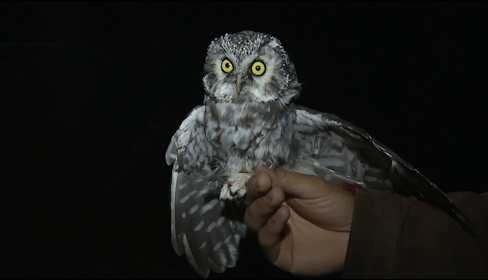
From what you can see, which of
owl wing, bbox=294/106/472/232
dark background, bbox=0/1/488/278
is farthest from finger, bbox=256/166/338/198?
dark background, bbox=0/1/488/278

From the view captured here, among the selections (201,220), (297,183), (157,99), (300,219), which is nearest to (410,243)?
(297,183)

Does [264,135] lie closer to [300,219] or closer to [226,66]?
[226,66]

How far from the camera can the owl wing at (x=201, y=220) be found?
6.00ft

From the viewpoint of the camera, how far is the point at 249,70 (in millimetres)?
1417

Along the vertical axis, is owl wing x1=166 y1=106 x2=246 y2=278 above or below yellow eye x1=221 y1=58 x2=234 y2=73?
below

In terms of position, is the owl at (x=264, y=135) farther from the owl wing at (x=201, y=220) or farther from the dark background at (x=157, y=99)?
the dark background at (x=157, y=99)

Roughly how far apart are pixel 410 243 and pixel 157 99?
5.38ft

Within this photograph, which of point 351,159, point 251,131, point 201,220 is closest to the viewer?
point 251,131

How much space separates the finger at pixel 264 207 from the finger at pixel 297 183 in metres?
0.06

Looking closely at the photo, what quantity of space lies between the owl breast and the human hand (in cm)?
9

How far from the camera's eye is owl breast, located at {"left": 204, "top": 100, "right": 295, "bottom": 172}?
1.45 meters

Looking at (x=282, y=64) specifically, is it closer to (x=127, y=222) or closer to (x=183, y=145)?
(x=183, y=145)

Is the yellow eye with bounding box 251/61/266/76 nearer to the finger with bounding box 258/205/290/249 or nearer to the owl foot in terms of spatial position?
the owl foot

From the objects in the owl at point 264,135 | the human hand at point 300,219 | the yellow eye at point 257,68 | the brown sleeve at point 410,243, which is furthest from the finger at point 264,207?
the yellow eye at point 257,68
